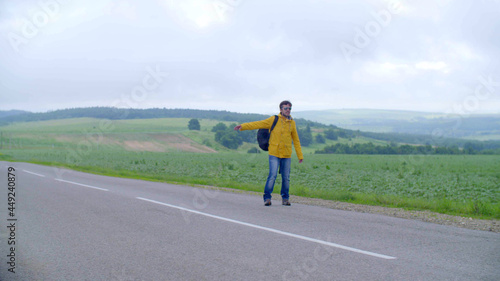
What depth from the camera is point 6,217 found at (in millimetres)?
7121

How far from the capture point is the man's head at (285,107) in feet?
27.3

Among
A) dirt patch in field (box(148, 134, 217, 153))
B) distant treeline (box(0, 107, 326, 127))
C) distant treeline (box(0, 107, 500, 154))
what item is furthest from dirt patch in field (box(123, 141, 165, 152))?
distant treeline (box(0, 107, 326, 127))

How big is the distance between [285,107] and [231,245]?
13.3 ft

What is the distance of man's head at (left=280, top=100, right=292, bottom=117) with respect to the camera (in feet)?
27.3

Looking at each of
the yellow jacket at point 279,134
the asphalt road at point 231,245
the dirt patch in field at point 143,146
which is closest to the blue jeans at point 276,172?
the yellow jacket at point 279,134

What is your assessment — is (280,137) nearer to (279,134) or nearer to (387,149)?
(279,134)

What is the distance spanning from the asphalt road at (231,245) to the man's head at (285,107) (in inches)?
82.7

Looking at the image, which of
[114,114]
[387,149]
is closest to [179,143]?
[114,114]

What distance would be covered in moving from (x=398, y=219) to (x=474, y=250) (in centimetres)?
226

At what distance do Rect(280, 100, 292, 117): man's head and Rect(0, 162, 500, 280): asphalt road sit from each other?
2.10 metres

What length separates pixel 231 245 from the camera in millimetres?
4980

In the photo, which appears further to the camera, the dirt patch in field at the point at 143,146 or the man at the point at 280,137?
the dirt patch in field at the point at 143,146

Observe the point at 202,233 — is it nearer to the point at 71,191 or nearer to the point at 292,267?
the point at 292,267

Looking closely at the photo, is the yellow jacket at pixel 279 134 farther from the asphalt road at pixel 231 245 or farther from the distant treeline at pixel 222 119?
the distant treeline at pixel 222 119
